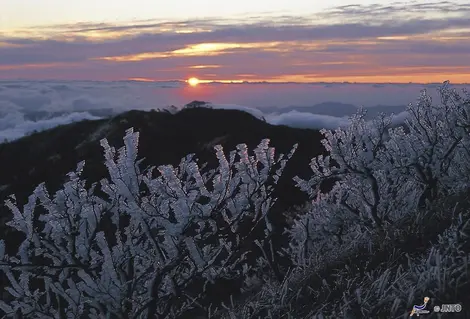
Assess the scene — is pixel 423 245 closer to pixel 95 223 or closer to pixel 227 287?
pixel 95 223

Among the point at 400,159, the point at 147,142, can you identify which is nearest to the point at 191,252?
the point at 400,159

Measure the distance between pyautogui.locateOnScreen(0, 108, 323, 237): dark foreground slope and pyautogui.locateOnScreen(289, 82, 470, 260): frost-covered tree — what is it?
38.7 m

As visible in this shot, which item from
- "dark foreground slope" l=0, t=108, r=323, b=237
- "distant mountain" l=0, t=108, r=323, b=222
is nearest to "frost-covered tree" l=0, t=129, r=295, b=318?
"dark foreground slope" l=0, t=108, r=323, b=237

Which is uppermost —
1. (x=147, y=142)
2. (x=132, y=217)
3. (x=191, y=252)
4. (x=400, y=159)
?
(x=132, y=217)

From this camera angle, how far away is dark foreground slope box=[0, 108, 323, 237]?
62531 millimetres

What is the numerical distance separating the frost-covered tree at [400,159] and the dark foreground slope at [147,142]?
127 ft

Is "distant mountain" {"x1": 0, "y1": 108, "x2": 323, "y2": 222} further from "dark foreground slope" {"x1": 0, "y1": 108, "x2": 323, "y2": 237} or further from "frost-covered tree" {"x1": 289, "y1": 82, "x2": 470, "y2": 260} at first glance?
"frost-covered tree" {"x1": 289, "y1": 82, "x2": 470, "y2": 260}

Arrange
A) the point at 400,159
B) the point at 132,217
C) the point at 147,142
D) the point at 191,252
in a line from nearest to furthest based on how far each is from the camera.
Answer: the point at 191,252
the point at 132,217
the point at 400,159
the point at 147,142

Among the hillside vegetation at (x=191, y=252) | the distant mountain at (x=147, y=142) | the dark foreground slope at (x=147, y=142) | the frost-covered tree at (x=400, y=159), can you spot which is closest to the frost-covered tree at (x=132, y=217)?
the hillside vegetation at (x=191, y=252)

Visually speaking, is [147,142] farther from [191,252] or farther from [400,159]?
[191,252]

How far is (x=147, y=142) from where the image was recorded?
70562 mm

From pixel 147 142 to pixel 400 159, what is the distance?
2236 inches

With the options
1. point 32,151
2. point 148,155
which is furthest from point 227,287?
point 32,151

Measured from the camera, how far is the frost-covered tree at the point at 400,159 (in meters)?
16.0
